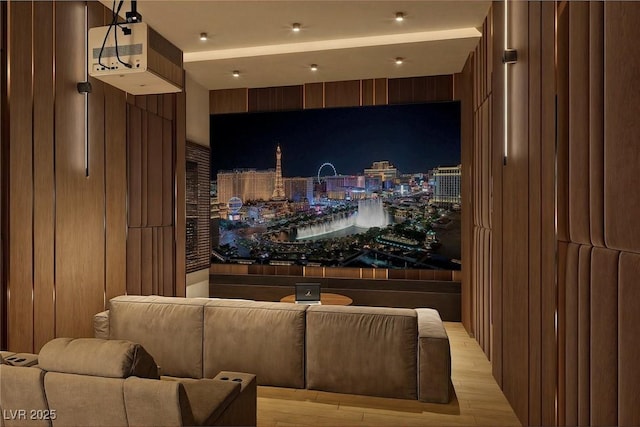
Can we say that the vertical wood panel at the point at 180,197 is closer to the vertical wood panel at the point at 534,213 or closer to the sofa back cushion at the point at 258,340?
the sofa back cushion at the point at 258,340

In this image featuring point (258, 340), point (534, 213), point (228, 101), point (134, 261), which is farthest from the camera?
point (228, 101)

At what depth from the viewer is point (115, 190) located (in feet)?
13.2

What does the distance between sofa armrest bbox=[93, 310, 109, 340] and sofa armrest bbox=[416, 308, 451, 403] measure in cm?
252

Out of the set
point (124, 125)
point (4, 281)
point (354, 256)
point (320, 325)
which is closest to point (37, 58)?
point (124, 125)

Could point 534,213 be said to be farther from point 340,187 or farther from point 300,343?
point 340,187

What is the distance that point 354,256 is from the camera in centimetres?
573

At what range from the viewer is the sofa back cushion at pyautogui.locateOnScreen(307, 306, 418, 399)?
2.96 meters

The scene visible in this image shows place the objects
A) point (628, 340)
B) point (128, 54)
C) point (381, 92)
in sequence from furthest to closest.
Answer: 1. point (381, 92)
2. point (128, 54)
3. point (628, 340)

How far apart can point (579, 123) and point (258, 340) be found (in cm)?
245

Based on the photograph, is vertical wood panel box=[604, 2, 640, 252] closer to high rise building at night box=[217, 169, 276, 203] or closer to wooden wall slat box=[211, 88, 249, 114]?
high rise building at night box=[217, 169, 276, 203]

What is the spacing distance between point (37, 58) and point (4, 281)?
5.42 ft

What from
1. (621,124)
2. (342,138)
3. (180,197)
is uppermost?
(342,138)

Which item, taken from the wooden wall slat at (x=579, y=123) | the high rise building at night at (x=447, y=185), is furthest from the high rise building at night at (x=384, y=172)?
the wooden wall slat at (x=579, y=123)

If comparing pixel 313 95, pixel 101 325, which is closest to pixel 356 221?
pixel 313 95
